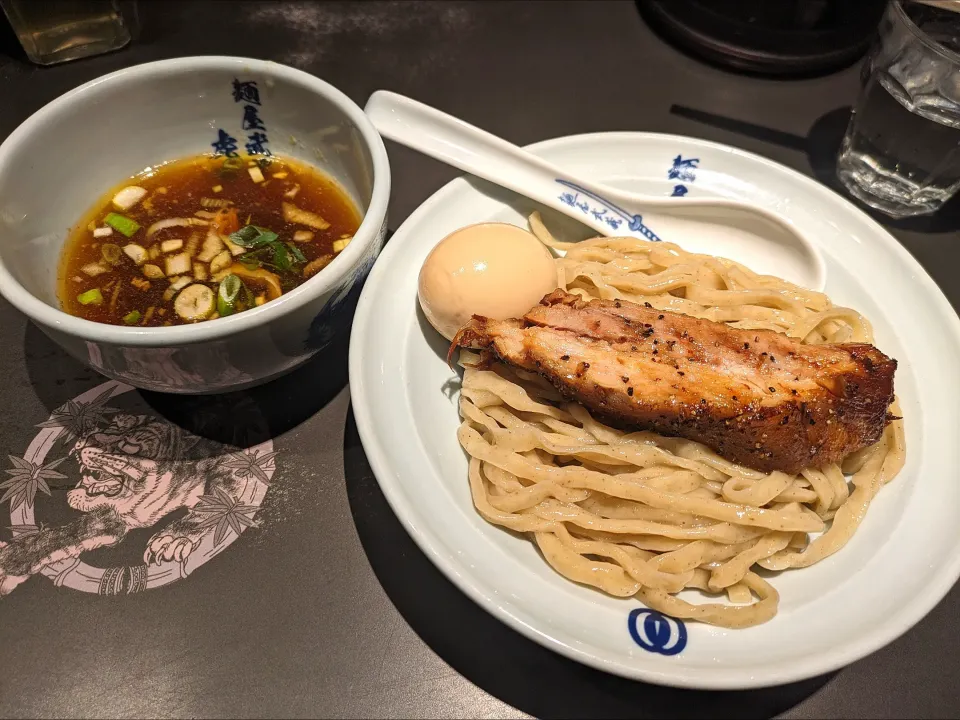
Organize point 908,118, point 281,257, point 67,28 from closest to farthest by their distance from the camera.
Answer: point 281,257 → point 908,118 → point 67,28

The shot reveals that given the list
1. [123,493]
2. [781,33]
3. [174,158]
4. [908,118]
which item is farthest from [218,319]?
[781,33]

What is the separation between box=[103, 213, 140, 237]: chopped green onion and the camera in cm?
213

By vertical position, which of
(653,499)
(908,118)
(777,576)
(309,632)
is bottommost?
(309,632)

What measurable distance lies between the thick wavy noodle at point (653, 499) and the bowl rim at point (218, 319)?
1.80 feet

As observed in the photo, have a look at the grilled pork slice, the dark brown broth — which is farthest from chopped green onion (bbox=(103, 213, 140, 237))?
the grilled pork slice

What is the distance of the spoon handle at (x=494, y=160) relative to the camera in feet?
7.72

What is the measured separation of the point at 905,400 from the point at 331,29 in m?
3.49

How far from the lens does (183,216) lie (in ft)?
7.20

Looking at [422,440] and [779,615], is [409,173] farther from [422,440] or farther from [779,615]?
[779,615]

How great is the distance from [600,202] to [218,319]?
1525mm

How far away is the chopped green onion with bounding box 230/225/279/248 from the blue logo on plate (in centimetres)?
165

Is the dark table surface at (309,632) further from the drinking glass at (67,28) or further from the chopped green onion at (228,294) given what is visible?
the drinking glass at (67,28)

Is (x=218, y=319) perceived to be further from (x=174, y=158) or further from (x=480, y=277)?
(x=174, y=158)

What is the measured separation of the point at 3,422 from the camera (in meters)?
2.11
